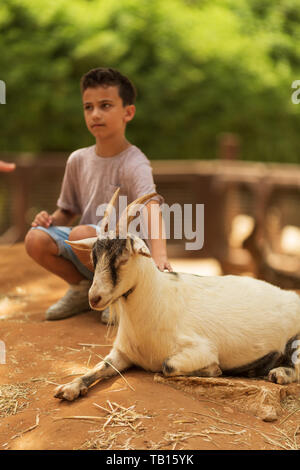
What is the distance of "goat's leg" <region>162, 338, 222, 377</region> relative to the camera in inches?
106

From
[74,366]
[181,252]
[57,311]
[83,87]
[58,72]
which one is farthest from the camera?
[58,72]

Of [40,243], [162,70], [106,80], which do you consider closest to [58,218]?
[40,243]

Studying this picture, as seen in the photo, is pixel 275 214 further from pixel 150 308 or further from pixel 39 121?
pixel 150 308

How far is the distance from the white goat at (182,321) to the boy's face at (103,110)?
94cm

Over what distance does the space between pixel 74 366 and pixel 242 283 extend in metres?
1.07

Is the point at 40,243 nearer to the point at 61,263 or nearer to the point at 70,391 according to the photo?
the point at 61,263

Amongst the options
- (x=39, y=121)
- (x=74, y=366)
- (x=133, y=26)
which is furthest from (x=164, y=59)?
(x=74, y=366)

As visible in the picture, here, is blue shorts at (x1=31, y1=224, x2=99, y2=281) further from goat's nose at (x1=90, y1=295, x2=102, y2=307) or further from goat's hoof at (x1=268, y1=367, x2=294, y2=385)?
goat's hoof at (x1=268, y1=367, x2=294, y2=385)

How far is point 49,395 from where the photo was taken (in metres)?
2.68

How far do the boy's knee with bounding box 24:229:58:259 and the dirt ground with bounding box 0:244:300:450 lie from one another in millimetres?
568

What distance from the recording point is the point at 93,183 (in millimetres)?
3564

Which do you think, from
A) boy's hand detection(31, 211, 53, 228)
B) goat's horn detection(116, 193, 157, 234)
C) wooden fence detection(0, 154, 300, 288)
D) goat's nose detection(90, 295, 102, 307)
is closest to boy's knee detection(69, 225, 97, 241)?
boy's hand detection(31, 211, 53, 228)

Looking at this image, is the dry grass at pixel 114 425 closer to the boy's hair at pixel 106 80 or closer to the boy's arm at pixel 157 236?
the boy's arm at pixel 157 236

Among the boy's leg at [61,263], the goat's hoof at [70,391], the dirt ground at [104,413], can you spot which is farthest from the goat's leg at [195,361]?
the boy's leg at [61,263]
